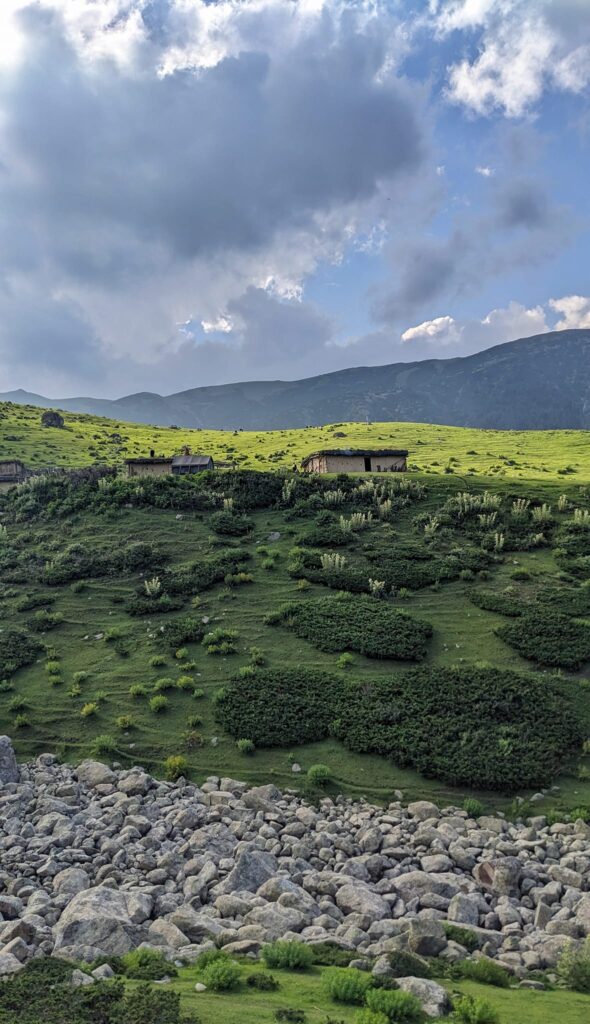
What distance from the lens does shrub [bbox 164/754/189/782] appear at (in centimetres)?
2234

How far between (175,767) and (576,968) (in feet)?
48.8

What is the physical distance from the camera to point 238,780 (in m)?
22.2

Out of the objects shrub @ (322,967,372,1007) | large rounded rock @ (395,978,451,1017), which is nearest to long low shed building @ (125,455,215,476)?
shrub @ (322,967,372,1007)

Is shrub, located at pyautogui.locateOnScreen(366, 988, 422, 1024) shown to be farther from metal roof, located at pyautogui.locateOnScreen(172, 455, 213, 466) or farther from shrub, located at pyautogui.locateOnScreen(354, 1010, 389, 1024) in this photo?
metal roof, located at pyautogui.locateOnScreen(172, 455, 213, 466)

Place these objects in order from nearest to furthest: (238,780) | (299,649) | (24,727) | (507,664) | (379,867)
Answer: (379,867), (238,780), (24,727), (507,664), (299,649)

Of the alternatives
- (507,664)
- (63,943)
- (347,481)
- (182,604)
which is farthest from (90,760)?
(347,481)

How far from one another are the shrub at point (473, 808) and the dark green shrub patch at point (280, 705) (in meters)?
6.46

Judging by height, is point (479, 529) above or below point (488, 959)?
above

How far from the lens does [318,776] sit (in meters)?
21.9

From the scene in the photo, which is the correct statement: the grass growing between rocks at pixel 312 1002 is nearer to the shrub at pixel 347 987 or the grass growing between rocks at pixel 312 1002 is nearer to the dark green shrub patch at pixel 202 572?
the shrub at pixel 347 987

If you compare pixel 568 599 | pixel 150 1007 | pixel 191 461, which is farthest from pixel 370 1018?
pixel 191 461

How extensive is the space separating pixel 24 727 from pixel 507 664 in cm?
2243

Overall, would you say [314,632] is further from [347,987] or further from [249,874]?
[347,987]

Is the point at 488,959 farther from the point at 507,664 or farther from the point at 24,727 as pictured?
the point at 24,727
